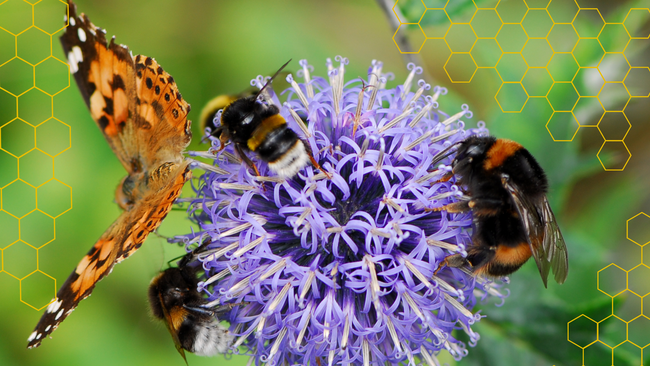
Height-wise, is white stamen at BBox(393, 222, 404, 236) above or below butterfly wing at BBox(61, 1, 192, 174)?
below

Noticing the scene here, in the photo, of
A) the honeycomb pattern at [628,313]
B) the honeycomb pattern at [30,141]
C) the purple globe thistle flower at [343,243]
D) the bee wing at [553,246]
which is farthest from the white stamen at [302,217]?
the honeycomb pattern at [30,141]

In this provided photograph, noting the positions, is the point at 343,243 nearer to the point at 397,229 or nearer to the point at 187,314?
the point at 397,229

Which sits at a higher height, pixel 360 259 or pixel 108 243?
pixel 108 243

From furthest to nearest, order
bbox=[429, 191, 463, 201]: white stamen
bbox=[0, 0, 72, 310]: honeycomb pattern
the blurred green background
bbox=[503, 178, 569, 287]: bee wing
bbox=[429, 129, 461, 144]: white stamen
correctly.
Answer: bbox=[0, 0, 72, 310]: honeycomb pattern
the blurred green background
bbox=[429, 129, 461, 144]: white stamen
bbox=[429, 191, 463, 201]: white stamen
bbox=[503, 178, 569, 287]: bee wing

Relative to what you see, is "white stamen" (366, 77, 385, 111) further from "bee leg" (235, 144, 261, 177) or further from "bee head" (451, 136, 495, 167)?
"bee leg" (235, 144, 261, 177)

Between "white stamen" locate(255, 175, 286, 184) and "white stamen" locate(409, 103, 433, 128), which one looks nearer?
"white stamen" locate(255, 175, 286, 184)

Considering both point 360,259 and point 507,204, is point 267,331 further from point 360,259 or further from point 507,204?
point 507,204

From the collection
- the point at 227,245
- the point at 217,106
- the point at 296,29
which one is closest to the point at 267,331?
the point at 227,245

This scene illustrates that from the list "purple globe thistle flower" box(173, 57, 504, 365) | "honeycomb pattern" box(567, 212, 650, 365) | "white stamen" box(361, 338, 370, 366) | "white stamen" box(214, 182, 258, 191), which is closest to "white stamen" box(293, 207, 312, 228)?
"purple globe thistle flower" box(173, 57, 504, 365)
